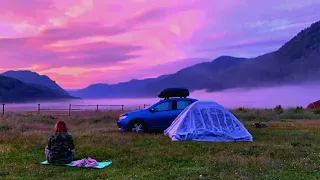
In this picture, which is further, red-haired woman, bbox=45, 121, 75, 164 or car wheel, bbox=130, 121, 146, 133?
car wheel, bbox=130, 121, 146, 133

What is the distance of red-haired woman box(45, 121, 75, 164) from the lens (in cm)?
1323

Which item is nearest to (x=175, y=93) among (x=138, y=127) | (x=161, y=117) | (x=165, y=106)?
(x=165, y=106)

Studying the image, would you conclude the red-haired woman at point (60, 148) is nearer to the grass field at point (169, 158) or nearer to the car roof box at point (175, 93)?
the grass field at point (169, 158)

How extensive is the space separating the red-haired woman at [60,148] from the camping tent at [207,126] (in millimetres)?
5926

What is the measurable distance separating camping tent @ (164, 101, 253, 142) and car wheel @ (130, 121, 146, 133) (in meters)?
2.17

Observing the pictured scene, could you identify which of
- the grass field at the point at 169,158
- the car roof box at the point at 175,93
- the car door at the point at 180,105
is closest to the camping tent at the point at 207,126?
the grass field at the point at 169,158

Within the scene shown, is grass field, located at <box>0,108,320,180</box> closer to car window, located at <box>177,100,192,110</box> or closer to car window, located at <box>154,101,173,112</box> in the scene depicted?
car window, located at <box>154,101,173,112</box>

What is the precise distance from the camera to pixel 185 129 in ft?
61.4

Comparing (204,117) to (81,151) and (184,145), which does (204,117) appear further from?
(81,151)

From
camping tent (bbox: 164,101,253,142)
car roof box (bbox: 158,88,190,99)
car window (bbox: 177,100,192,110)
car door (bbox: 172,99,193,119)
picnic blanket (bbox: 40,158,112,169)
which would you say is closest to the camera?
picnic blanket (bbox: 40,158,112,169)

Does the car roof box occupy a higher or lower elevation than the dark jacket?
higher

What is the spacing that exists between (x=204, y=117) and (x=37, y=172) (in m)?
8.87

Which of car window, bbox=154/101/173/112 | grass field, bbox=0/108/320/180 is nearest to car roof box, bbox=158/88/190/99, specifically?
car window, bbox=154/101/173/112

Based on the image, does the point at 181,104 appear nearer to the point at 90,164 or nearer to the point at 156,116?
the point at 156,116
